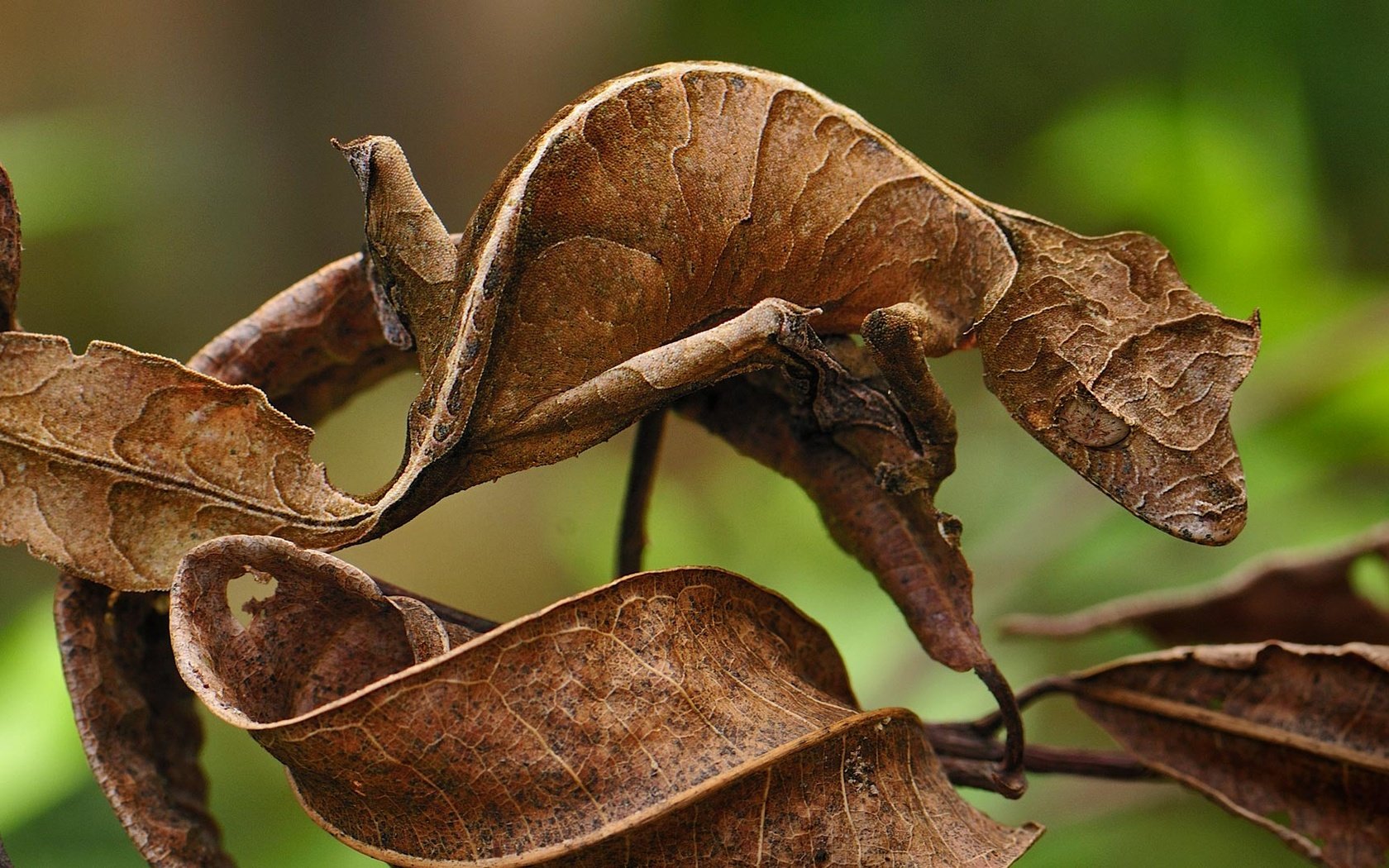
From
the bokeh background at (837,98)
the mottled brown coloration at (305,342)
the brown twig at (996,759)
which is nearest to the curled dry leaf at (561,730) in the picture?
the brown twig at (996,759)

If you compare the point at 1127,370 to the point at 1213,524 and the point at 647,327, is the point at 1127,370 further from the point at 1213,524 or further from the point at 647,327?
the point at 647,327

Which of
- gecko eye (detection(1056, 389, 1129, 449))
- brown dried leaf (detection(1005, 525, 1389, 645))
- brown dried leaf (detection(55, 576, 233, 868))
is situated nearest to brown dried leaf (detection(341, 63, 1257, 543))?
gecko eye (detection(1056, 389, 1129, 449))

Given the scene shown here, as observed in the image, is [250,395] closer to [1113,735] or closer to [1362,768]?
[1113,735]

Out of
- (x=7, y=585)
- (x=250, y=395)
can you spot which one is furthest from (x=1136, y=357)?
(x=7, y=585)

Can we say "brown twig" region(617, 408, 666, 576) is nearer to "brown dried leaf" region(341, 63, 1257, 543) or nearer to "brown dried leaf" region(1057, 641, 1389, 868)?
"brown dried leaf" region(341, 63, 1257, 543)

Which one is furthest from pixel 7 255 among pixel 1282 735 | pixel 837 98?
pixel 837 98

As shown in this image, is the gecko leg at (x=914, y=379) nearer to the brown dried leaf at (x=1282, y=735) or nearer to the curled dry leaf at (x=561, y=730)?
the curled dry leaf at (x=561, y=730)
